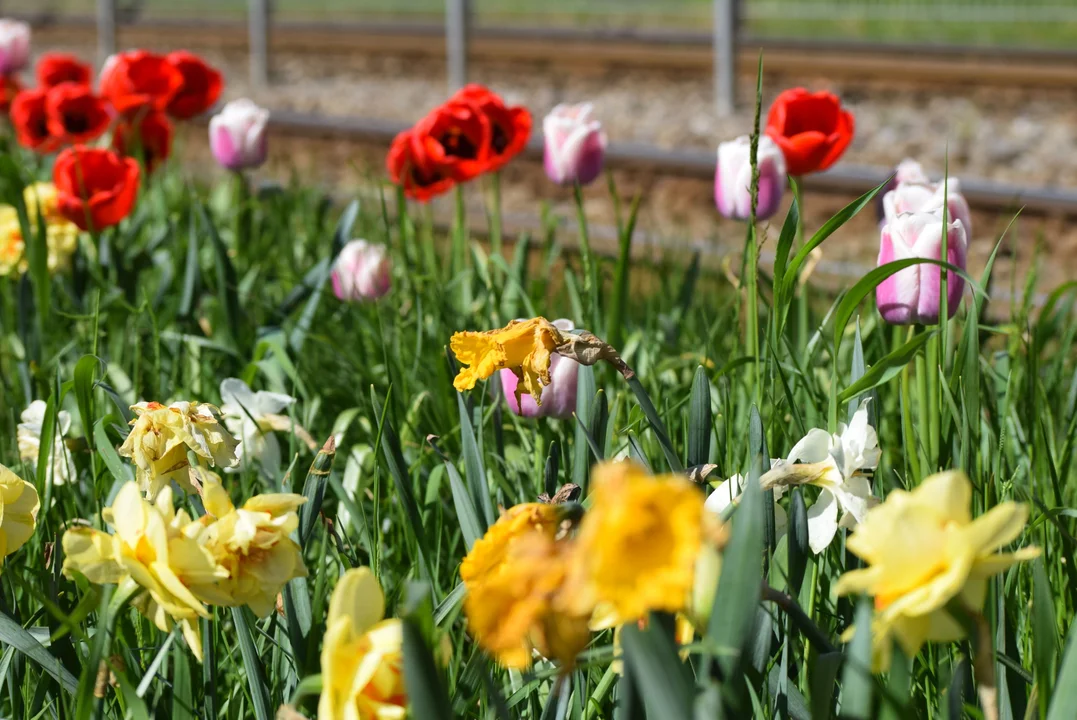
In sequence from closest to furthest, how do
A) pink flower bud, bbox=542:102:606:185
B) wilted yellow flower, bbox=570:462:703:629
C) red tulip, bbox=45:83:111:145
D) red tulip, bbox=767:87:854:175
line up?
wilted yellow flower, bbox=570:462:703:629 → red tulip, bbox=767:87:854:175 → pink flower bud, bbox=542:102:606:185 → red tulip, bbox=45:83:111:145

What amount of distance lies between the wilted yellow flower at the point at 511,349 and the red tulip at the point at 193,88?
1908mm

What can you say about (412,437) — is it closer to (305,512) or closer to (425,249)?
(305,512)

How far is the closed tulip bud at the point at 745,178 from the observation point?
1733 mm

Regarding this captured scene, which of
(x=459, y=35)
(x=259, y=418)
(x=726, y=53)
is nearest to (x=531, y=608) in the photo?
(x=259, y=418)

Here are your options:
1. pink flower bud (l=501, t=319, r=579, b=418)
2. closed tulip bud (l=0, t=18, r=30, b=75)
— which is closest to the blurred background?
closed tulip bud (l=0, t=18, r=30, b=75)

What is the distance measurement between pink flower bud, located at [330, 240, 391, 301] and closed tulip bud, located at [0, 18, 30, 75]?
1.79 metres

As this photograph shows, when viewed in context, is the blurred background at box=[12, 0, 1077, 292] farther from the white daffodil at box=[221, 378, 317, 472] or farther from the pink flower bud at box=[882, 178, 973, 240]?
the white daffodil at box=[221, 378, 317, 472]

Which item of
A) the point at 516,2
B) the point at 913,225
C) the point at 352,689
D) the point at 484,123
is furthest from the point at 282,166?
the point at 516,2

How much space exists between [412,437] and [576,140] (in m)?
0.59

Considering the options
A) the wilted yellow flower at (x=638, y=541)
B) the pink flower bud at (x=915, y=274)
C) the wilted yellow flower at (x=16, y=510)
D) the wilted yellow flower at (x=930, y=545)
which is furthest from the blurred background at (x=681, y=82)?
the wilted yellow flower at (x=638, y=541)

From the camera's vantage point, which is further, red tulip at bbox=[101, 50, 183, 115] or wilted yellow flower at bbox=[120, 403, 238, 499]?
red tulip at bbox=[101, 50, 183, 115]

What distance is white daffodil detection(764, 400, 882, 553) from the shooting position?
33.0 inches

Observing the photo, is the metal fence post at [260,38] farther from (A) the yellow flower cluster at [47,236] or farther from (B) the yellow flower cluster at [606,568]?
(B) the yellow flower cluster at [606,568]

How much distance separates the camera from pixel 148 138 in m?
2.70
